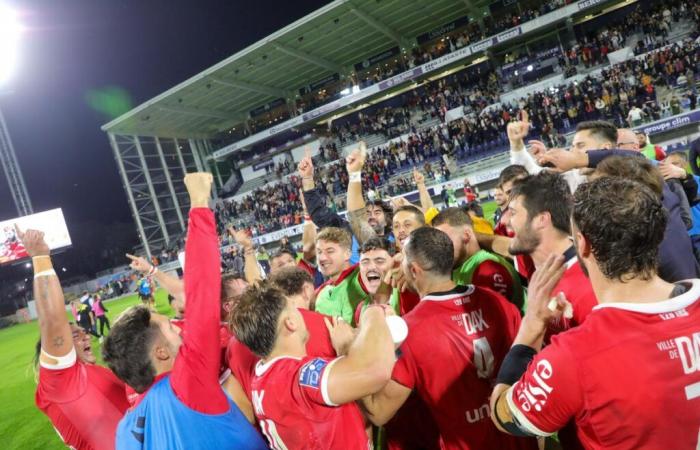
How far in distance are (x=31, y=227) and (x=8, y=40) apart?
47.6 feet

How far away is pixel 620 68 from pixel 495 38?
7.76 metres

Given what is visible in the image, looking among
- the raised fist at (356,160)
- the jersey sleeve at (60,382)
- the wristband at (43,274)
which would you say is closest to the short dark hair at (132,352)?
the jersey sleeve at (60,382)

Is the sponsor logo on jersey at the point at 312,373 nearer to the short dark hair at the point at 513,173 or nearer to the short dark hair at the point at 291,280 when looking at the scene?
the short dark hair at the point at 291,280

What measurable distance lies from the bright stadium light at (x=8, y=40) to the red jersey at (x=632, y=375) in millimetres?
28200

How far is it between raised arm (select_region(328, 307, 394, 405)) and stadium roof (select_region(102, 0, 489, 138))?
2741cm

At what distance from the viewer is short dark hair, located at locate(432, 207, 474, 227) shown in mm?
3527

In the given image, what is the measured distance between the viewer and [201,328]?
74.3 inches

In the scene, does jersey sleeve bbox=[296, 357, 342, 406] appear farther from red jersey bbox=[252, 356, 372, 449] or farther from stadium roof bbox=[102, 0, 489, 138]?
stadium roof bbox=[102, 0, 489, 138]

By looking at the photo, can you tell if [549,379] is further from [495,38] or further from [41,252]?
[495,38]

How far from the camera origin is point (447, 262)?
2.37 meters

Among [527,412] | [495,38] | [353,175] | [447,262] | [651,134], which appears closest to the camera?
[527,412]

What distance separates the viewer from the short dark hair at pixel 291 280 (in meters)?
3.28

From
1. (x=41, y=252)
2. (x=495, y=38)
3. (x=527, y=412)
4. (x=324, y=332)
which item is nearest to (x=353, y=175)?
(x=324, y=332)

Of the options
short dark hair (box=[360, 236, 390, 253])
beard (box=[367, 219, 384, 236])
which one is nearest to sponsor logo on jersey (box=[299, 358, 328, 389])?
short dark hair (box=[360, 236, 390, 253])
